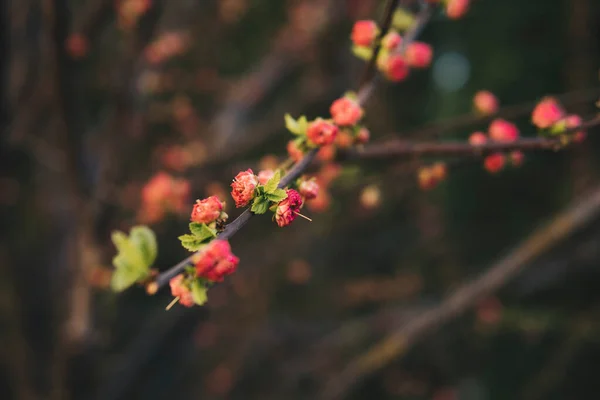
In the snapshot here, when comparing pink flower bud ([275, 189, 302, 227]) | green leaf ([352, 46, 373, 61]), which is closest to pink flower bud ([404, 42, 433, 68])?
green leaf ([352, 46, 373, 61])

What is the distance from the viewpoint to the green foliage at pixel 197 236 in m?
0.72

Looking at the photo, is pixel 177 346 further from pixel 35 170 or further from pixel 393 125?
pixel 393 125

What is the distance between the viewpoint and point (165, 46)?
2.58 metres

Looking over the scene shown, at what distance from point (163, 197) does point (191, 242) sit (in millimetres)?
1154

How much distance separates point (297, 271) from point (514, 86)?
367cm

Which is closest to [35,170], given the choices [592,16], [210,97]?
[210,97]

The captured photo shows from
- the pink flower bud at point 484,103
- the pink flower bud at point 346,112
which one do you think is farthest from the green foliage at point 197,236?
the pink flower bud at point 484,103

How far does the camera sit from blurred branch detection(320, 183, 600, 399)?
1.64 m

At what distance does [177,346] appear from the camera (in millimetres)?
3744

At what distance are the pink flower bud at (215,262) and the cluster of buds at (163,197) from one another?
3.87 ft

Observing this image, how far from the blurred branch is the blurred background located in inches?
1.4

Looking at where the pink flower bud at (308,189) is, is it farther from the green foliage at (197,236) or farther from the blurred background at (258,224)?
the blurred background at (258,224)

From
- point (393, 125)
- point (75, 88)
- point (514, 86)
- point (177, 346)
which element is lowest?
point (75, 88)

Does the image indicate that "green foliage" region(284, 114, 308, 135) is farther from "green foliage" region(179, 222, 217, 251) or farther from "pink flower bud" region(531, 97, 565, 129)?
"pink flower bud" region(531, 97, 565, 129)
